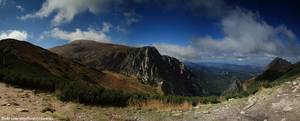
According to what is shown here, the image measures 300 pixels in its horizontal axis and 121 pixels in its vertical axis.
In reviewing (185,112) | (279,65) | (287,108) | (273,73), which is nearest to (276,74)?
(273,73)

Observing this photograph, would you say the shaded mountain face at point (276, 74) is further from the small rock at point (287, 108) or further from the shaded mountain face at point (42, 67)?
the small rock at point (287, 108)

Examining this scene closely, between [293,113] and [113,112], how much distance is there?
8.64 meters

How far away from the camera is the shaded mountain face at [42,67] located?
31.0 metres

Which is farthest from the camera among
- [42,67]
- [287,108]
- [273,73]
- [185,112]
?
[273,73]

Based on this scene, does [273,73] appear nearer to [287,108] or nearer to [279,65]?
[279,65]

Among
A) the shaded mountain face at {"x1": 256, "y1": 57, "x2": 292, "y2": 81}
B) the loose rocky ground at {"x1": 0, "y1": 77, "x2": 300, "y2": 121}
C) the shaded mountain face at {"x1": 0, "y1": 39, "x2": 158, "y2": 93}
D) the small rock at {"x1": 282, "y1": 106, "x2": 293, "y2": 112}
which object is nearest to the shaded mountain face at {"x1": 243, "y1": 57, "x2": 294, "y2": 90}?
the shaded mountain face at {"x1": 256, "y1": 57, "x2": 292, "y2": 81}

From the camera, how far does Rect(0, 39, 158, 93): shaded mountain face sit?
31.0 m

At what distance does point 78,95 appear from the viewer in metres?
17.6

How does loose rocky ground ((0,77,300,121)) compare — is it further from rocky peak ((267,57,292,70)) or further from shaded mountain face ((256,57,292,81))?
rocky peak ((267,57,292,70))

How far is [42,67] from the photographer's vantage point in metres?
41.7

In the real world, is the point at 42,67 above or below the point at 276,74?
below

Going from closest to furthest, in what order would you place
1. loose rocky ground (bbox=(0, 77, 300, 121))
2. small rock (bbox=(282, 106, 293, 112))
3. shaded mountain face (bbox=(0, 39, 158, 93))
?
loose rocky ground (bbox=(0, 77, 300, 121)) < small rock (bbox=(282, 106, 293, 112)) < shaded mountain face (bbox=(0, 39, 158, 93))

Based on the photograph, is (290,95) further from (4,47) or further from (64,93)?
(4,47)

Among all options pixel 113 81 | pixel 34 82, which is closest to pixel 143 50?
pixel 113 81
